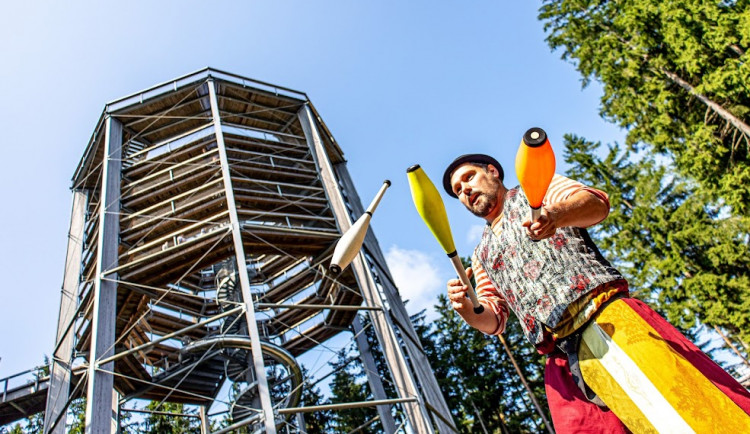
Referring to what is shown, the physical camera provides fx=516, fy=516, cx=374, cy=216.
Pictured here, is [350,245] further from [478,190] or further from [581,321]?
[581,321]

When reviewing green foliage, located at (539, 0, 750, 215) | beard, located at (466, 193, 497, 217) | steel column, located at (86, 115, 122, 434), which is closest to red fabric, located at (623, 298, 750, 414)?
beard, located at (466, 193, 497, 217)

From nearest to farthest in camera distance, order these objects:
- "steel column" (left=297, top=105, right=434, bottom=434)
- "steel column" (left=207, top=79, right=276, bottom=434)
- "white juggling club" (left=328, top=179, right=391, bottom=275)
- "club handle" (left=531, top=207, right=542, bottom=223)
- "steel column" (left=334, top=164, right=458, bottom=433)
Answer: "club handle" (left=531, top=207, right=542, bottom=223) → "white juggling club" (left=328, top=179, right=391, bottom=275) → "steel column" (left=207, top=79, right=276, bottom=434) → "steel column" (left=297, top=105, right=434, bottom=434) → "steel column" (left=334, top=164, right=458, bottom=433)

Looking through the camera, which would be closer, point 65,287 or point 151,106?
point 65,287

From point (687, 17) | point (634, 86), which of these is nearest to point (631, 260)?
point (634, 86)

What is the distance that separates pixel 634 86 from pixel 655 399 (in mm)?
15948

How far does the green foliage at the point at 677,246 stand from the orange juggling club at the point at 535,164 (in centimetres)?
1362

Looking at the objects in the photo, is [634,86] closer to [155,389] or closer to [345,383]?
[155,389]

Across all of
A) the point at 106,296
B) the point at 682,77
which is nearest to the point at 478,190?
the point at 106,296

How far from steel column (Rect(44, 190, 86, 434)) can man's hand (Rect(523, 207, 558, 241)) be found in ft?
35.0

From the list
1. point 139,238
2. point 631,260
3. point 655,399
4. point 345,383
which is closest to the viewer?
point 655,399

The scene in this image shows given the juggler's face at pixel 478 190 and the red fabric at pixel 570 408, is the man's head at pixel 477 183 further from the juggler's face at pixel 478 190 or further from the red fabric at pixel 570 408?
the red fabric at pixel 570 408

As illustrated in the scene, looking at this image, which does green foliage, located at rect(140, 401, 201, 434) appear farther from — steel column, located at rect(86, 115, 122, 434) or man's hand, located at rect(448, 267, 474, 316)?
man's hand, located at rect(448, 267, 474, 316)

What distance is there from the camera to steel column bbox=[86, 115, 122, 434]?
8498 millimetres

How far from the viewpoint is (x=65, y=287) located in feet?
40.7
